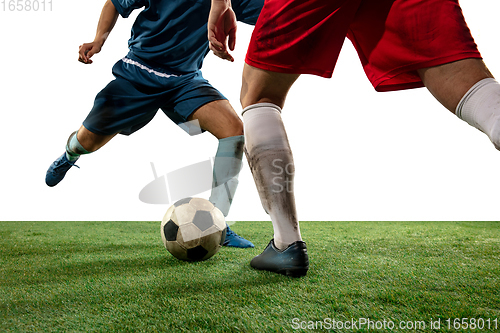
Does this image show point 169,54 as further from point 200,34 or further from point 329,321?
point 329,321

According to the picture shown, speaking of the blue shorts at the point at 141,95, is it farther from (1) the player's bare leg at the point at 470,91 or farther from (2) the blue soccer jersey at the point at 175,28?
(1) the player's bare leg at the point at 470,91

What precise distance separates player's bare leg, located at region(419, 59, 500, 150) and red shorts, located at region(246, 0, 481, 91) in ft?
0.10

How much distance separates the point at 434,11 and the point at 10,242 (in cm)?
272

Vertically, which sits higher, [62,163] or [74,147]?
[74,147]

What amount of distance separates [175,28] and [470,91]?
1.78m

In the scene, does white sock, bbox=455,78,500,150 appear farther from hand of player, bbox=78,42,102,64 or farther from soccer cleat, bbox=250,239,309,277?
hand of player, bbox=78,42,102,64

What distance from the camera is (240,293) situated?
1019mm

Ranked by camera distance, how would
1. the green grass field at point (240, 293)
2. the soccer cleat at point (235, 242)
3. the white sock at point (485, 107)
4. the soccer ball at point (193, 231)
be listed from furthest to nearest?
the soccer cleat at point (235, 242)
the soccer ball at point (193, 231)
the white sock at point (485, 107)
the green grass field at point (240, 293)

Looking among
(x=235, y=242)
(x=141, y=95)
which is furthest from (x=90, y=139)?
(x=235, y=242)

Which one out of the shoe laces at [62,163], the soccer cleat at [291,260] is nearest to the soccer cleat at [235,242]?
the soccer cleat at [291,260]

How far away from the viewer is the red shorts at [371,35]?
Answer: 1.03m

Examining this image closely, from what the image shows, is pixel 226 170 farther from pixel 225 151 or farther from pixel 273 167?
pixel 273 167

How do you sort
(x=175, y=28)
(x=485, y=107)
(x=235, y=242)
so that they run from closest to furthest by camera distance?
(x=485, y=107), (x=235, y=242), (x=175, y=28)

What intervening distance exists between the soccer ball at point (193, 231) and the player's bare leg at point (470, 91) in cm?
105
